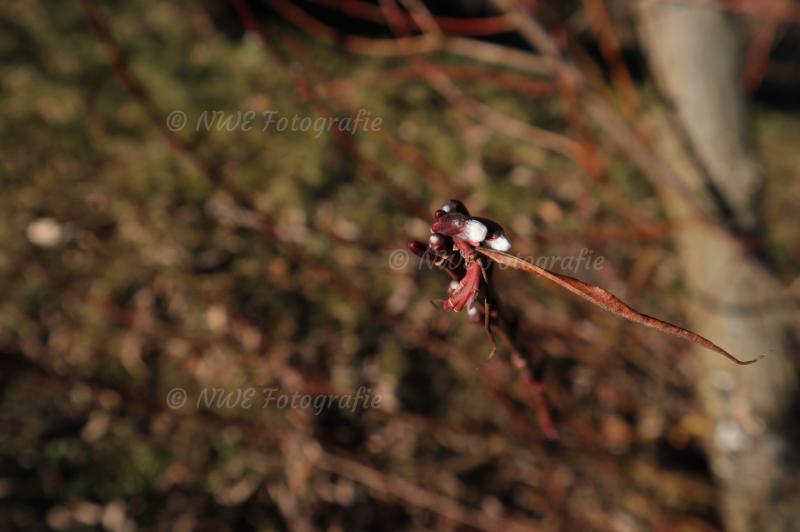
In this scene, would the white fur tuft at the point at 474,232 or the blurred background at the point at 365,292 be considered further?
the blurred background at the point at 365,292

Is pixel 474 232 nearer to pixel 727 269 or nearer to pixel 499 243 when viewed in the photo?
pixel 499 243

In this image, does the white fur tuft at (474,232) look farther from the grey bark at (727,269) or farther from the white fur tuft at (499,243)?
the grey bark at (727,269)

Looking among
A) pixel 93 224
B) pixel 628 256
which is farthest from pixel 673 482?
pixel 93 224

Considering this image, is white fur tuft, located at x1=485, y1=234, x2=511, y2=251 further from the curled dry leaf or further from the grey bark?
the grey bark

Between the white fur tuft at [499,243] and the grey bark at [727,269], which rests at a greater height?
the grey bark at [727,269]

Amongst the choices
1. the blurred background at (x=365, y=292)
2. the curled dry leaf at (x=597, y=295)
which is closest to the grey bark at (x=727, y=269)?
the blurred background at (x=365, y=292)

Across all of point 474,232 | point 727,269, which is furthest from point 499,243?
point 727,269

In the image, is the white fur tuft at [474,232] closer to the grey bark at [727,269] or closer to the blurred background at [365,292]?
the blurred background at [365,292]

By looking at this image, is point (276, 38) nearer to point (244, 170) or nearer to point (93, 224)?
point (244, 170)

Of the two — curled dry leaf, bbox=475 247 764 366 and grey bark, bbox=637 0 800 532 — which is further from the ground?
grey bark, bbox=637 0 800 532

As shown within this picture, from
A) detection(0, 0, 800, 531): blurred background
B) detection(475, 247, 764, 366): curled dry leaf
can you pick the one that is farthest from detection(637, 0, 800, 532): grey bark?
detection(475, 247, 764, 366): curled dry leaf
